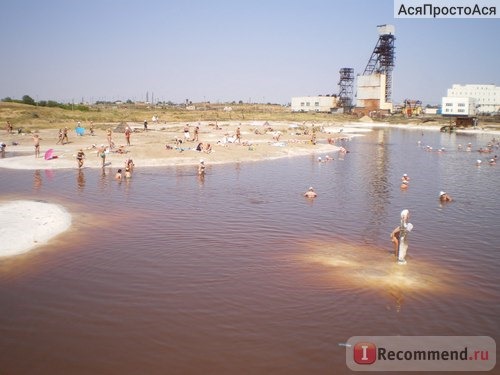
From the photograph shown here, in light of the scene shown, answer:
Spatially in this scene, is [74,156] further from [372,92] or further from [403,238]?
[372,92]

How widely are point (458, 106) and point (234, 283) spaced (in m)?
150

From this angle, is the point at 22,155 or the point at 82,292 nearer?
the point at 82,292

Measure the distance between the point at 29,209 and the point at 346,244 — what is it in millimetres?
13675

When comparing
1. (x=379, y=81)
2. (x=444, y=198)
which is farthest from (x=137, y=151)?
(x=379, y=81)

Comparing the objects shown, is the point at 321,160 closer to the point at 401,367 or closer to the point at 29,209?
the point at 29,209

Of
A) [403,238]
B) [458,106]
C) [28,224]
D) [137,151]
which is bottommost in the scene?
[28,224]

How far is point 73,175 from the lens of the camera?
30656mm

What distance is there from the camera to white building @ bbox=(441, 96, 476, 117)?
142125 mm

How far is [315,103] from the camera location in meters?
155

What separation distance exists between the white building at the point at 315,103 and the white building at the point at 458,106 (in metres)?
35.1

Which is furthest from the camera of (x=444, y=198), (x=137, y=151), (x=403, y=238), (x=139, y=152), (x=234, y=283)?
(x=137, y=151)

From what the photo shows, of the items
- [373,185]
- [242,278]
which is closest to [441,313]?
[242,278]

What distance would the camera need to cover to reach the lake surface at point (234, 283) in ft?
31.5

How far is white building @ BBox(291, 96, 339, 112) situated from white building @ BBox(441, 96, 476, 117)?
35.1 meters
